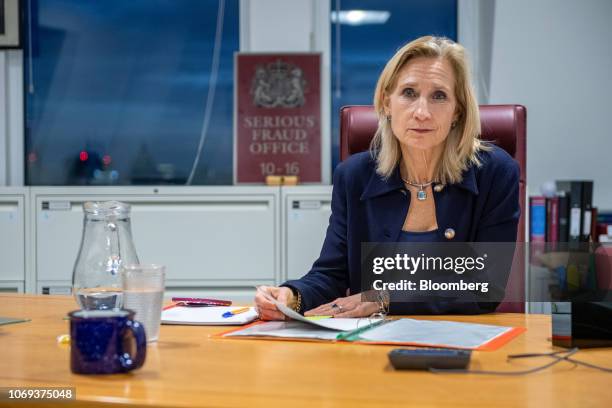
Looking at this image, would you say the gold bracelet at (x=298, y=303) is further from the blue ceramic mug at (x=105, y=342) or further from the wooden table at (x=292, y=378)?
the blue ceramic mug at (x=105, y=342)

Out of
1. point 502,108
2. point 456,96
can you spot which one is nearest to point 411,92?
point 456,96

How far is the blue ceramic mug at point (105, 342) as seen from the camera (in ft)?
3.06

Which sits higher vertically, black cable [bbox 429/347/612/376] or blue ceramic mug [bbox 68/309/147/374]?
blue ceramic mug [bbox 68/309/147/374]

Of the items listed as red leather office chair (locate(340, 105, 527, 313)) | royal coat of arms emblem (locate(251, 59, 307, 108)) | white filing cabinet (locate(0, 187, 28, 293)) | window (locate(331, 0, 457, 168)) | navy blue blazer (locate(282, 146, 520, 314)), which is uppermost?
window (locate(331, 0, 457, 168))

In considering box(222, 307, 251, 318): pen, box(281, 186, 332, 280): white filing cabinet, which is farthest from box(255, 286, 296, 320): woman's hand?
box(281, 186, 332, 280): white filing cabinet

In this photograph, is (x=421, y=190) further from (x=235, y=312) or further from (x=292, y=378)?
(x=292, y=378)

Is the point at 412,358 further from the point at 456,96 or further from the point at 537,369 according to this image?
the point at 456,96

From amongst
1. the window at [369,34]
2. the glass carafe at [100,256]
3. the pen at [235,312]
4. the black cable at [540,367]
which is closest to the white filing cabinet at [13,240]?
the window at [369,34]

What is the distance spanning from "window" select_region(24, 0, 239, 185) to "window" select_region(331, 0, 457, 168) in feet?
1.70

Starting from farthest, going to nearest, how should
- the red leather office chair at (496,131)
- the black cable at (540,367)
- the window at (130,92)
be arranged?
A: 1. the window at (130,92)
2. the red leather office chair at (496,131)
3. the black cable at (540,367)

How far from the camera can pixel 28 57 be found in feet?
11.8

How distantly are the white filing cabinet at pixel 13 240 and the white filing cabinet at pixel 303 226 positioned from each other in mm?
1089

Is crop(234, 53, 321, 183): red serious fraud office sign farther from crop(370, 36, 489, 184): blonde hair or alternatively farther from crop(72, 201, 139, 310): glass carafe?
crop(72, 201, 139, 310): glass carafe

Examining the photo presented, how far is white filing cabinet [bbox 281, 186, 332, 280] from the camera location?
9.93 ft
